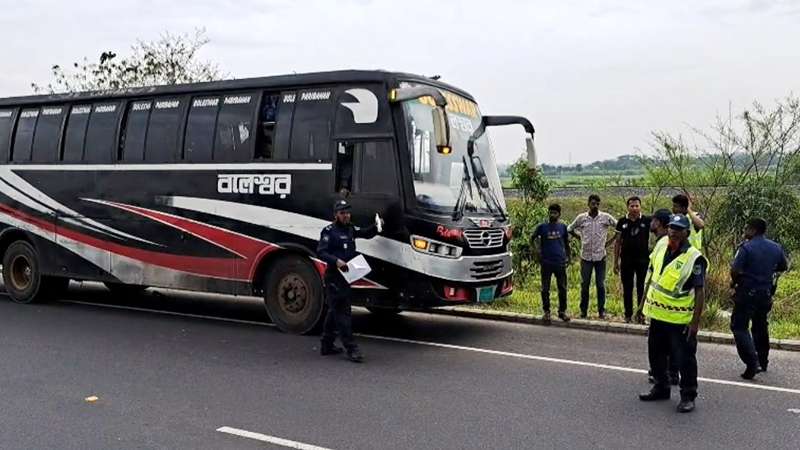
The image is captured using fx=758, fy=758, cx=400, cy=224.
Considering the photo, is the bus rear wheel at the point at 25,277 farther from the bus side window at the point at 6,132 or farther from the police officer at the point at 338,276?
the police officer at the point at 338,276

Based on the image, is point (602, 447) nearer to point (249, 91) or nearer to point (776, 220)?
point (249, 91)

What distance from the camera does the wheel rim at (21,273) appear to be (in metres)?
11.7

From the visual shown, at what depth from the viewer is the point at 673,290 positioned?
19.9 feet

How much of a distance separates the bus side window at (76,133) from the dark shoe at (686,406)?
8.90m

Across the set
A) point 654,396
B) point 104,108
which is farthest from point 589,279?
point 104,108

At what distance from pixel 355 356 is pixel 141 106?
5.26 metres

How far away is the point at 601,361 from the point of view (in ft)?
25.6

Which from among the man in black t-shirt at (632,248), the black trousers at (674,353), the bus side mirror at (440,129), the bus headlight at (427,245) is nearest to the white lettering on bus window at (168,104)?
the bus headlight at (427,245)

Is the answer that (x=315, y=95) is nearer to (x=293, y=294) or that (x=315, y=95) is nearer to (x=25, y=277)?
(x=293, y=294)

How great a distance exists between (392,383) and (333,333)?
50.2 inches

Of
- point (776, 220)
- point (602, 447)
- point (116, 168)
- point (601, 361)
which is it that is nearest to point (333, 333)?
point (601, 361)

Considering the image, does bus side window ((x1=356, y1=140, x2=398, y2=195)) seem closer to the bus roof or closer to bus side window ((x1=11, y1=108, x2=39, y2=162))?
the bus roof

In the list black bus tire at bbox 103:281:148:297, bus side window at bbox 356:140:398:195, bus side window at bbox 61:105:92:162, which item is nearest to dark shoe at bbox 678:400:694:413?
bus side window at bbox 356:140:398:195

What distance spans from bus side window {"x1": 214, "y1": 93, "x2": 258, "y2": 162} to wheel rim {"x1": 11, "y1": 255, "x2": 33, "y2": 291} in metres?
4.25
